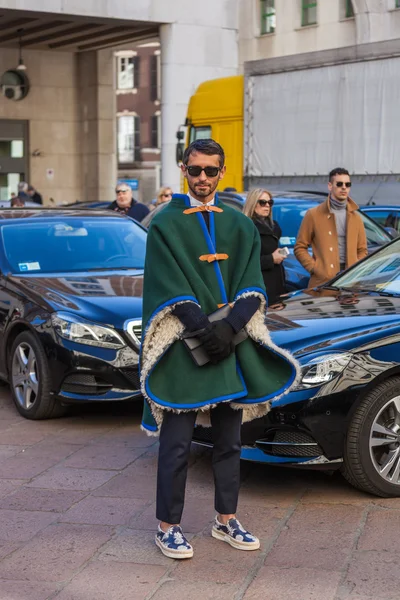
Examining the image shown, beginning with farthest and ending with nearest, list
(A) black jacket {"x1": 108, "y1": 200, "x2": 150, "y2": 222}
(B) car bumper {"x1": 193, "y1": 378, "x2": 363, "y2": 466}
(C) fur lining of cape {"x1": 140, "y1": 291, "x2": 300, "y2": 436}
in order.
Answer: (A) black jacket {"x1": 108, "y1": 200, "x2": 150, "y2": 222} → (B) car bumper {"x1": 193, "y1": 378, "x2": 363, "y2": 466} → (C) fur lining of cape {"x1": 140, "y1": 291, "x2": 300, "y2": 436}

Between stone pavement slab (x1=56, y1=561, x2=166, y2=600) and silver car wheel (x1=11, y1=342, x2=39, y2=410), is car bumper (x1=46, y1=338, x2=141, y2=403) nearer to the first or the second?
silver car wheel (x1=11, y1=342, x2=39, y2=410)

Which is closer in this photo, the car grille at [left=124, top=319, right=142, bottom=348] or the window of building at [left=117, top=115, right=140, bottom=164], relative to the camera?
the car grille at [left=124, top=319, right=142, bottom=348]

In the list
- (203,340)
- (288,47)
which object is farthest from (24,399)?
(288,47)

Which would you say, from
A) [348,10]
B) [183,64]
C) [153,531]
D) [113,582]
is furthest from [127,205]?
[348,10]

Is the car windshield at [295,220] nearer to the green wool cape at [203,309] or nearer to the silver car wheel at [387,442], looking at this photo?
the silver car wheel at [387,442]

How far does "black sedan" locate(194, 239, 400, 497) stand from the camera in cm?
578

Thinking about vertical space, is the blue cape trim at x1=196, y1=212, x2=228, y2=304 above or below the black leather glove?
above

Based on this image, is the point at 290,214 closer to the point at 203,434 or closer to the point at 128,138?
the point at 203,434

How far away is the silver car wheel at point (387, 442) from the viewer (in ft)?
19.2

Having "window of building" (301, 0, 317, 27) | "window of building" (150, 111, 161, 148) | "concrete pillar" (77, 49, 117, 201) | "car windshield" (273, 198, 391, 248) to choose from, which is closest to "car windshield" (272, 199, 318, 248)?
"car windshield" (273, 198, 391, 248)

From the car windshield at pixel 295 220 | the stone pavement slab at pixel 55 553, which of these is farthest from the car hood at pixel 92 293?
the car windshield at pixel 295 220

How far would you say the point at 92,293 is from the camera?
8.44 meters

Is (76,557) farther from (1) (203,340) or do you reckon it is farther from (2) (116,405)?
(2) (116,405)

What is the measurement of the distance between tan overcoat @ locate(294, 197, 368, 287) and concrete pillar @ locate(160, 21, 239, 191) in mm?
20717
